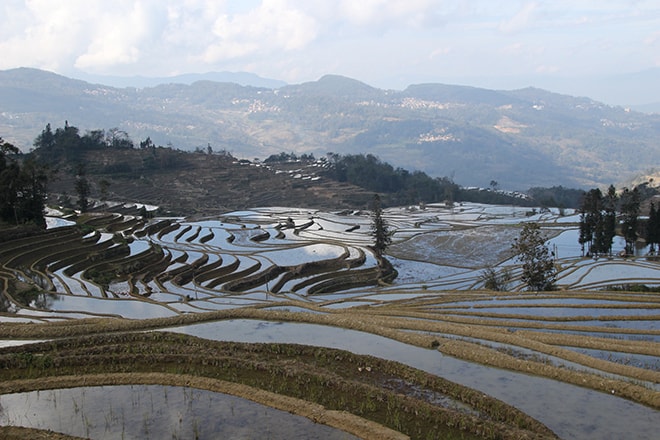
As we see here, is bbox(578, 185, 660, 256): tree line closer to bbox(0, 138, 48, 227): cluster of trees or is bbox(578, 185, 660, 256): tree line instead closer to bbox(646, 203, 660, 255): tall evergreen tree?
bbox(646, 203, 660, 255): tall evergreen tree

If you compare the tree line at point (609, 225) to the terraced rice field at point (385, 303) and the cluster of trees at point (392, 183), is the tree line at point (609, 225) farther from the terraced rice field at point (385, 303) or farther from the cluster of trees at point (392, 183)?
the cluster of trees at point (392, 183)

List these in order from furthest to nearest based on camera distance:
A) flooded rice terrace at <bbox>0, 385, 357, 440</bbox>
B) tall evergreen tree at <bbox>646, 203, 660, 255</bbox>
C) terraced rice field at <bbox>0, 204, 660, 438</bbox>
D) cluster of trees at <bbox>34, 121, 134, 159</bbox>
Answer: cluster of trees at <bbox>34, 121, 134, 159</bbox>, tall evergreen tree at <bbox>646, 203, 660, 255</bbox>, terraced rice field at <bbox>0, 204, 660, 438</bbox>, flooded rice terrace at <bbox>0, 385, 357, 440</bbox>

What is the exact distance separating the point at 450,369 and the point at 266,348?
17.7 ft

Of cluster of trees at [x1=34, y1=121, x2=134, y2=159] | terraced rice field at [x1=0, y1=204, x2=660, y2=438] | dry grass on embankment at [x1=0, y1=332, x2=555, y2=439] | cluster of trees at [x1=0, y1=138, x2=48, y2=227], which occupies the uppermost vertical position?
cluster of trees at [x1=34, y1=121, x2=134, y2=159]

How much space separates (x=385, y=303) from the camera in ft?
97.3

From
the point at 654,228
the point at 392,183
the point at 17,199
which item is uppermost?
the point at 392,183

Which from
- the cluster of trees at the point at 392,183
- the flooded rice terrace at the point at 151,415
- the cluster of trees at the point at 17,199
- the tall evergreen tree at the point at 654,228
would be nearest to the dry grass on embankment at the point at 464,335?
the flooded rice terrace at the point at 151,415

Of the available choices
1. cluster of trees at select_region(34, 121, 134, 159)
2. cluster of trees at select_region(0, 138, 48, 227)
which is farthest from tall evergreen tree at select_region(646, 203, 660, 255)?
cluster of trees at select_region(34, 121, 134, 159)

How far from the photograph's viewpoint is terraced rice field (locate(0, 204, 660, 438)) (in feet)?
44.3

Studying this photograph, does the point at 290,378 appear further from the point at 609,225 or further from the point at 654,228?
the point at 654,228

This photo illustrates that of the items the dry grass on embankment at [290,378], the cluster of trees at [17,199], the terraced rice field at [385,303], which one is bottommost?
the terraced rice field at [385,303]

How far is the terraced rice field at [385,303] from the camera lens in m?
13.5

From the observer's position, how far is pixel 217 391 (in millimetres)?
13047

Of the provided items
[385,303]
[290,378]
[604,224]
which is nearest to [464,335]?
[290,378]
